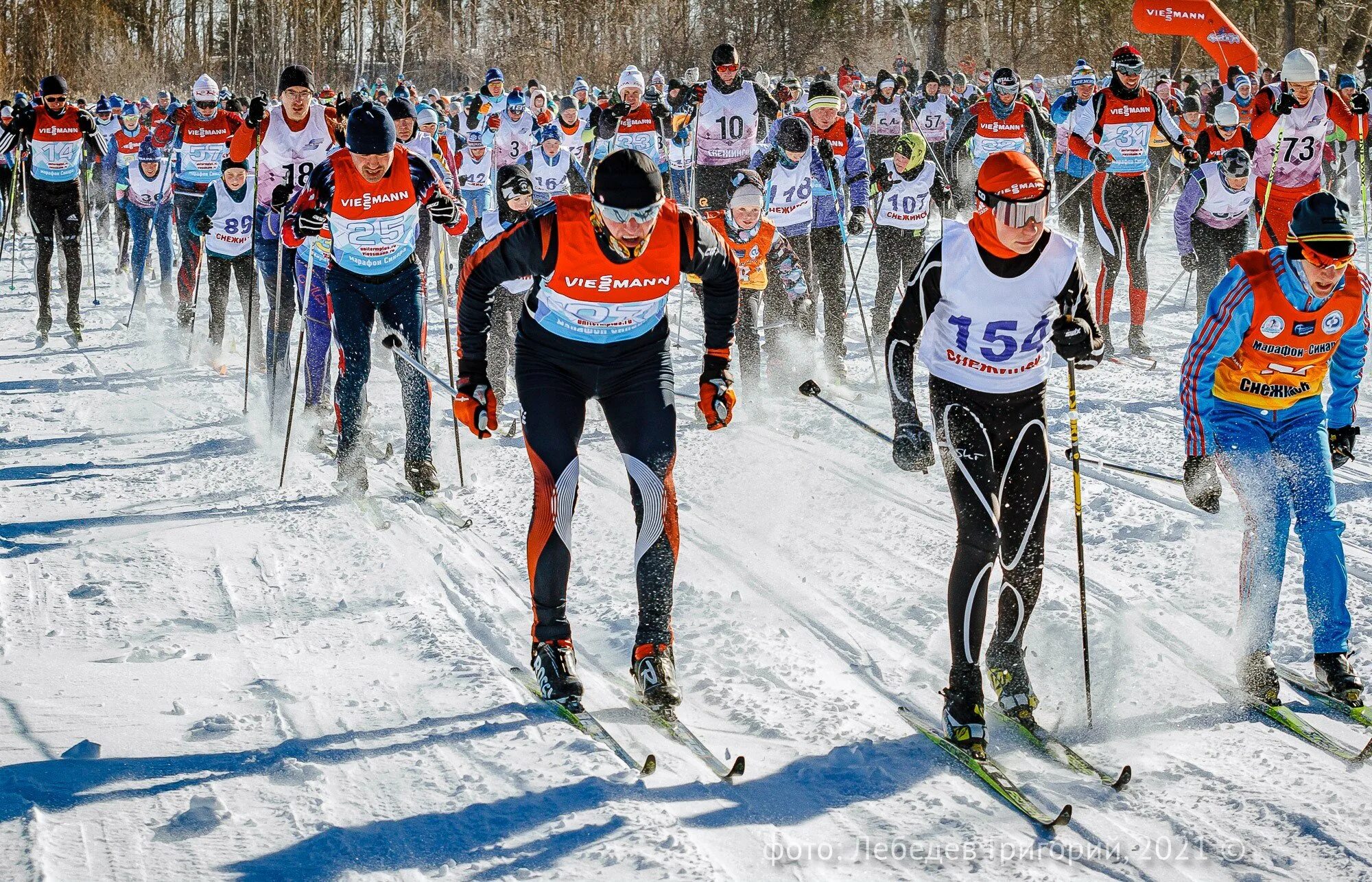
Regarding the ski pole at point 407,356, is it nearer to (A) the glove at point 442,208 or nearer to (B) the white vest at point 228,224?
(A) the glove at point 442,208

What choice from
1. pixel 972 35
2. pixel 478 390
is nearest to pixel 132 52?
pixel 972 35

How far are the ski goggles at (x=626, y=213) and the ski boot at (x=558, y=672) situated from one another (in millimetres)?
1498

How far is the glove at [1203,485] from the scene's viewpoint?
471cm

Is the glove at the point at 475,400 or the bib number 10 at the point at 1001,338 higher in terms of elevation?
the bib number 10 at the point at 1001,338

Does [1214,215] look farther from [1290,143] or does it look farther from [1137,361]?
[1137,361]

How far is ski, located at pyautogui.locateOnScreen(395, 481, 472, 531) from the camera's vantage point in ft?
22.0

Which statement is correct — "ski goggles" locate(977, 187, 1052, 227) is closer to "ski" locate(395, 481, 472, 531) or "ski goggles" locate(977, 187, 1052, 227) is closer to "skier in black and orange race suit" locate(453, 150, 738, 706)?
"skier in black and orange race suit" locate(453, 150, 738, 706)

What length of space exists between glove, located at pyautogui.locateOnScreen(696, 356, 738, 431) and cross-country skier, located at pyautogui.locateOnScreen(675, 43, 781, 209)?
630 cm

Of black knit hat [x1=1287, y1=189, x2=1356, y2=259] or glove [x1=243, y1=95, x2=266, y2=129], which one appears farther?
glove [x1=243, y1=95, x2=266, y2=129]

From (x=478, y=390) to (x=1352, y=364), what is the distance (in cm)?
319

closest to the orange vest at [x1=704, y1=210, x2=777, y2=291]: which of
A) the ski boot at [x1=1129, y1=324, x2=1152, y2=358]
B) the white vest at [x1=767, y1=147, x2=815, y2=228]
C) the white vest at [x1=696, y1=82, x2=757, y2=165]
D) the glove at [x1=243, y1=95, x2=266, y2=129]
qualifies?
the white vest at [x1=767, y1=147, x2=815, y2=228]

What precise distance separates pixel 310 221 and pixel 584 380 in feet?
9.24

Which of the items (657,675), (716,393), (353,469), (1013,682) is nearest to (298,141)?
(353,469)

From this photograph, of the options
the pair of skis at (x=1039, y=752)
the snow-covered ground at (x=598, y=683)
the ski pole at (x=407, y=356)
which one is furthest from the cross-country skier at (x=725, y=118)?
the pair of skis at (x=1039, y=752)
